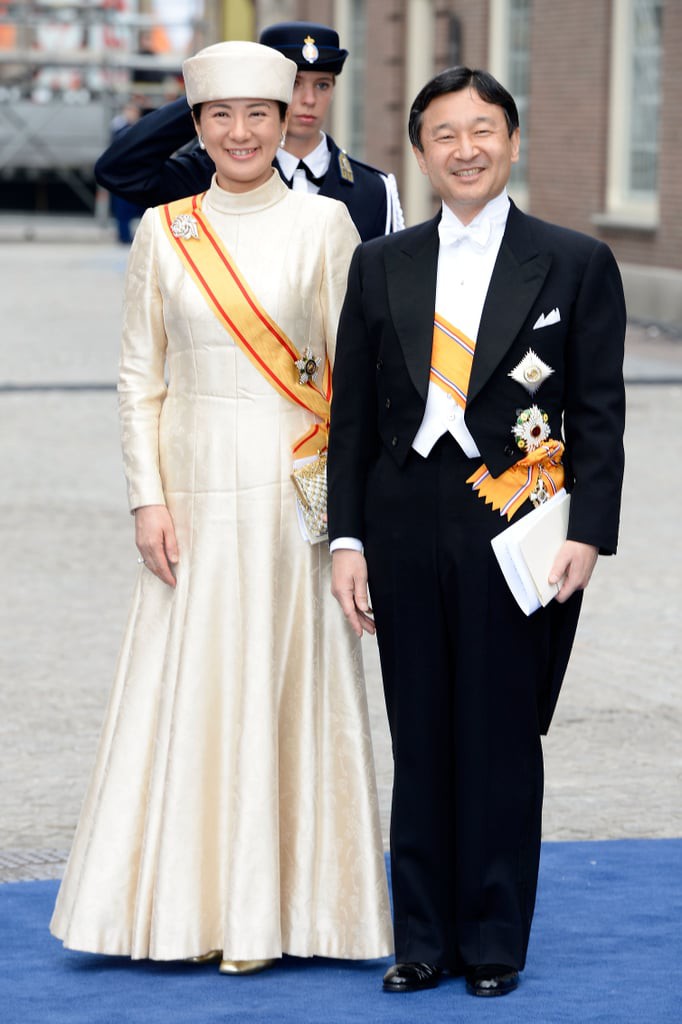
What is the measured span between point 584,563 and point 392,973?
2.95 feet

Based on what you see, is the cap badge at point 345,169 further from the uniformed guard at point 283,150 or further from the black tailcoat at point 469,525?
the black tailcoat at point 469,525

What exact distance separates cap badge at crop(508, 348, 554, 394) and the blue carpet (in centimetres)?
119

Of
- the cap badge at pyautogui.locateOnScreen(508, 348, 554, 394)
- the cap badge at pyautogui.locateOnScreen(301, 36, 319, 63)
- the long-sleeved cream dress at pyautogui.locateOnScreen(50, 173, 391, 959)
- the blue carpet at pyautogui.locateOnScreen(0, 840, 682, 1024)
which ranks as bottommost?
the blue carpet at pyautogui.locateOnScreen(0, 840, 682, 1024)

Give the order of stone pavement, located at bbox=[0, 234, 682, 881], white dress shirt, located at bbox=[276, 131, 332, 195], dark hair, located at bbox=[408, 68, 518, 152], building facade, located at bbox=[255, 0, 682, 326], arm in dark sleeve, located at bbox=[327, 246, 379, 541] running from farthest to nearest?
building facade, located at bbox=[255, 0, 682, 326] → stone pavement, located at bbox=[0, 234, 682, 881] → white dress shirt, located at bbox=[276, 131, 332, 195] → arm in dark sleeve, located at bbox=[327, 246, 379, 541] → dark hair, located at bbox=[408, 68, 518, 152]

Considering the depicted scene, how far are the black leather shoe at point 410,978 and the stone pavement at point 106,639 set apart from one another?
4.01ft

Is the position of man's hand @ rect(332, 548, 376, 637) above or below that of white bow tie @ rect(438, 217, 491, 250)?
below

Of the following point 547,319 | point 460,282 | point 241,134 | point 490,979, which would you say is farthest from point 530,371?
point 490,979

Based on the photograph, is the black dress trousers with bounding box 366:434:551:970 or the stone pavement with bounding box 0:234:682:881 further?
the stone pavement with bounding box 0:234:682:881

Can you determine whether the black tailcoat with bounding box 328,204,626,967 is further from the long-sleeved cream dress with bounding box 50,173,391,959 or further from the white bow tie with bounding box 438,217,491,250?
the long-sleeved cream dress with bounding box 50,173,391,959

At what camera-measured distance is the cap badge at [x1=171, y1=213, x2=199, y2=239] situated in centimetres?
410

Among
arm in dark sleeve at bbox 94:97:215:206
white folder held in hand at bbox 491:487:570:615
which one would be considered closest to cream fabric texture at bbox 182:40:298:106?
arm in dark sleeve at bbox 94:97:215:206

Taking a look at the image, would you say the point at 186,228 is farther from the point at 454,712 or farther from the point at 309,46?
the point at 454,712

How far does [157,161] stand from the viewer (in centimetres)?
465

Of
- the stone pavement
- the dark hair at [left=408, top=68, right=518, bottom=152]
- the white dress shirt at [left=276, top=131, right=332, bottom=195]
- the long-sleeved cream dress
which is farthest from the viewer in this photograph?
the stone pavement
